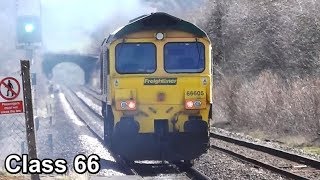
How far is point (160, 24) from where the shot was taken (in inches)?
567

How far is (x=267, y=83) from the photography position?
2566cm

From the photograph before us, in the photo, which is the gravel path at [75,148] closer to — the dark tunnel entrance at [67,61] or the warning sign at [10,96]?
Result: the warning sign at [10,96]

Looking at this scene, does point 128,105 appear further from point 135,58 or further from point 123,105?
point 135,58

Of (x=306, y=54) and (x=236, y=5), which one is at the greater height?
(x=236, y=5)

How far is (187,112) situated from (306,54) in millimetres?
16398

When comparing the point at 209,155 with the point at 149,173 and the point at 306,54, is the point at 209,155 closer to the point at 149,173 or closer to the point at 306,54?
the point at 149,173

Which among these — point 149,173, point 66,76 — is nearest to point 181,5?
point 149,173

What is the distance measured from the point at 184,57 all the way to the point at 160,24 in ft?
2.80

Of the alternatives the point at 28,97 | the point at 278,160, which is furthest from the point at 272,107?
the point at 28,97

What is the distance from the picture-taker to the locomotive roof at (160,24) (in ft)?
46.7

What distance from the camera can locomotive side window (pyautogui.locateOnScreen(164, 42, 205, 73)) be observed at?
14.3 meters

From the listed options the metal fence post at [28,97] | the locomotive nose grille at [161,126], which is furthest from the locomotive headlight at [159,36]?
the metal fence post at [28,97]

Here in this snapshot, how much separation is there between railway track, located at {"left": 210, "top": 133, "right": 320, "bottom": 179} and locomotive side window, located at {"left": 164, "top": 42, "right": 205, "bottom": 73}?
2.53 m

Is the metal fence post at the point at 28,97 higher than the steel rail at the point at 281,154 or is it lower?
higher
